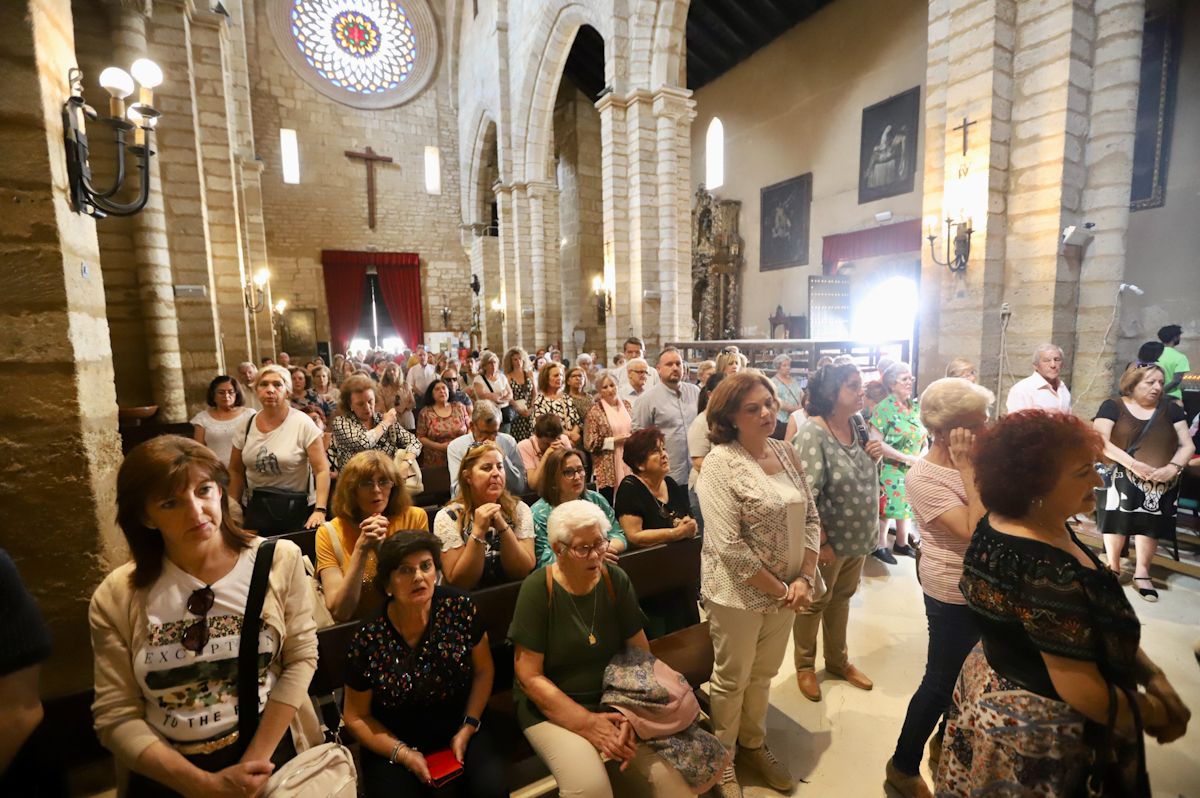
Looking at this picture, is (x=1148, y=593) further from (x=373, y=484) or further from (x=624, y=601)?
(x=373, y=484)

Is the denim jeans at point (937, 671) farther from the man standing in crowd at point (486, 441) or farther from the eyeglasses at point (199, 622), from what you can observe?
the eyeglasses at point (199, 622)

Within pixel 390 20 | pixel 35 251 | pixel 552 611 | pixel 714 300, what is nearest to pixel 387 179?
pixel 390 20

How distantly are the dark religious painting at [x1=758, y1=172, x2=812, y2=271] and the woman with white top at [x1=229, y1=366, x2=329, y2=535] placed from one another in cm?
1352

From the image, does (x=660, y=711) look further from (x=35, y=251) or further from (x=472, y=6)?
(x=472, y=6)

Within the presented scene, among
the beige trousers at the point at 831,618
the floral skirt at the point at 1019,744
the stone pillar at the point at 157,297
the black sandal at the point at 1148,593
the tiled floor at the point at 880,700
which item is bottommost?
the tiled floor at the point at 880,700

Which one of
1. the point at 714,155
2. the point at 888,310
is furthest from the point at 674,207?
the point at 714,155

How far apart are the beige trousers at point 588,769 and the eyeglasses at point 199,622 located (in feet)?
3.39

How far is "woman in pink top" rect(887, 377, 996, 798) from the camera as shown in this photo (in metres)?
1.95

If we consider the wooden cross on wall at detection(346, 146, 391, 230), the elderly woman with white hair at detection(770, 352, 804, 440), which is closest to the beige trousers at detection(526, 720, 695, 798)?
the elderly woman with white hair at detection(770, 352, 804, 440)

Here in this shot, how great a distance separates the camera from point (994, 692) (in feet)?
4.54

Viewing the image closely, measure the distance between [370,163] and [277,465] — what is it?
17671 mm

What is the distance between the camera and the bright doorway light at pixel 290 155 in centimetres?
1669

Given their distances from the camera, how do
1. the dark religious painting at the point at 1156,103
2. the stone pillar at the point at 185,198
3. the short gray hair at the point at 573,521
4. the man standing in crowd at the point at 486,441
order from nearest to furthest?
the short gray hair at the point at 573,521, the man standing in crowd at the point at 486,441, the stone pillar at the point at 185,198, the dark religious painting at the point at 1156,103

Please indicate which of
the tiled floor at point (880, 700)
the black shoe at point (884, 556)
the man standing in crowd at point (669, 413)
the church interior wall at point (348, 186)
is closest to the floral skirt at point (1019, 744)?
the tiled floor at point (880, 700)
